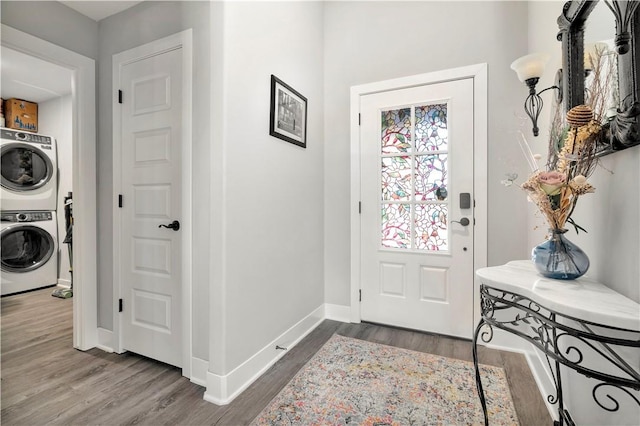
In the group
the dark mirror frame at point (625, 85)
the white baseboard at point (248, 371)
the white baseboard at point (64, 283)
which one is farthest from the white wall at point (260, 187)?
the white baseboard at point (64, 283)

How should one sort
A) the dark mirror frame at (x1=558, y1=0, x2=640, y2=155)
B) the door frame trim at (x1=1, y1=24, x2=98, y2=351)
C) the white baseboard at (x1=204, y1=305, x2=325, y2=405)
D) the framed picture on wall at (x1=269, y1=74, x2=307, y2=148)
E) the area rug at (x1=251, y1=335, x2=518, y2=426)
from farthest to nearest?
the door frame trim at (x1=1, y1=24, x2=98, y2=351), the framed picture on wall at (x1=269, y1=74, x2=307, y2=148), the white baseboard at (x1=204, y1=305, x2=325, y2=405), the area rug at (x1=251, y1=335, x2=518, y2=426), the dark mirror frame at (x1=558, y1=0, x2=640, y2=155)

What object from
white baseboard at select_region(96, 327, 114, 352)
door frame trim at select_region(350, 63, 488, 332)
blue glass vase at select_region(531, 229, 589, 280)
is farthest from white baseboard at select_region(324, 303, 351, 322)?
blue glass vase at select_region(531, 229, 589, 280)

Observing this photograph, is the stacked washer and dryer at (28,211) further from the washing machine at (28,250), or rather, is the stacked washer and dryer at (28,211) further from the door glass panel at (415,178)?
the door glass panel at (415,178)

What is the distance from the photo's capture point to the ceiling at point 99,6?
6.94 ft

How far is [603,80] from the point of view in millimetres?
1116

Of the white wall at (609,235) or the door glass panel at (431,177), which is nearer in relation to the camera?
the white wall at (609,235)

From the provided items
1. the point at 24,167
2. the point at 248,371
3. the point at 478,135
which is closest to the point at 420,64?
the point at 478,135

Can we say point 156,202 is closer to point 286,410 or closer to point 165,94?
point 165,94

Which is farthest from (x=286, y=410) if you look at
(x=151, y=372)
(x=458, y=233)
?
(x=458, y=233)

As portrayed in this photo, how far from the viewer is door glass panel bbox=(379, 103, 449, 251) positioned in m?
2.46

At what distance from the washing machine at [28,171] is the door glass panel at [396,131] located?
4394 mm

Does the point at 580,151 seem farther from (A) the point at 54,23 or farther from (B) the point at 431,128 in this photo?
(A) the point at 54,23

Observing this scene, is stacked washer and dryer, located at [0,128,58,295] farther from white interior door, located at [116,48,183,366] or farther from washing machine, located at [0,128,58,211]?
white interior door, located at [116,48,183,366]

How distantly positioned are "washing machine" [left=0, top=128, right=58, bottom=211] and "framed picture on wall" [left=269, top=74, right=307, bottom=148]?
3.70 meters
